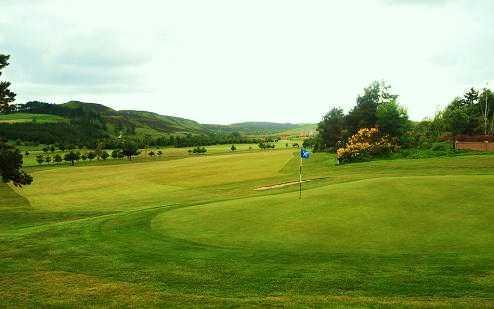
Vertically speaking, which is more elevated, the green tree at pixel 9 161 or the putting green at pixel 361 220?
the green tree at pixel 9 161

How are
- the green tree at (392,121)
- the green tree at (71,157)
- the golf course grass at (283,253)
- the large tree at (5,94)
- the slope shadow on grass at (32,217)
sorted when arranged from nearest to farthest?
the golf course grass at (283,253) < the large tree at (5,94) < the slope shadow on grass at (32,217) < the green tree at (392,121) < the green tree at (71,157)

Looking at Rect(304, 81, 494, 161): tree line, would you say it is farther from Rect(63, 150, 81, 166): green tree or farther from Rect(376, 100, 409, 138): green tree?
Rect(63, 150, 81, 166): green tree

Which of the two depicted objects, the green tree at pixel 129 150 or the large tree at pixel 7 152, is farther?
the green tree at pixel 129 150

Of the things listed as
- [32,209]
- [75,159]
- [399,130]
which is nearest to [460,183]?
[32,209]

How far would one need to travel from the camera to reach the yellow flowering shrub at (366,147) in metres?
67.9

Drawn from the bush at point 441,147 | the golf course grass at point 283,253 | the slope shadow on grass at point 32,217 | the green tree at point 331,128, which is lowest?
the slope shadow on grass at point 32,217

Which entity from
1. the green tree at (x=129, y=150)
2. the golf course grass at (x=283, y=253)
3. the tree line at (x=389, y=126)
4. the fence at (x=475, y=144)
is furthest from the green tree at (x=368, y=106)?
the green tree at (x=129, y=150)

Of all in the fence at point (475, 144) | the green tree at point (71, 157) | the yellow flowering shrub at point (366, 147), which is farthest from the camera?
the green tree at point (71, 157)

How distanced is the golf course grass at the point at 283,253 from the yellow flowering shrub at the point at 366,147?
123ft

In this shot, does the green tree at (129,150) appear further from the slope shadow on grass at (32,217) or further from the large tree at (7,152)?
the large tree at (7,152)

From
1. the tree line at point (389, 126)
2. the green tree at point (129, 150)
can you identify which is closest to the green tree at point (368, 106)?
the tree line at point (389, 126)

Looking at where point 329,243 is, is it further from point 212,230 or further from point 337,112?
point 337,112

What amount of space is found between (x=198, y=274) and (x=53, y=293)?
4730mm

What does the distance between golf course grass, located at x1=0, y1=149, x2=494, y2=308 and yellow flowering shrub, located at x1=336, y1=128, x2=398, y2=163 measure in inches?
1474
